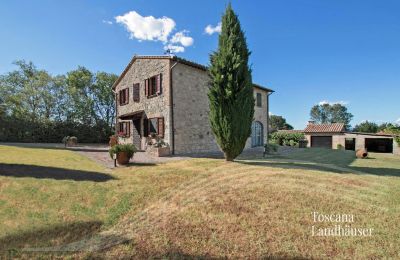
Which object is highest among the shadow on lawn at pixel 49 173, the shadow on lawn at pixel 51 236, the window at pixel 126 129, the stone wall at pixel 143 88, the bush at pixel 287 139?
the stone wall at pixel 143 88

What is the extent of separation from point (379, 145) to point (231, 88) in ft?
83.3

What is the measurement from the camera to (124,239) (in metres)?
4.55

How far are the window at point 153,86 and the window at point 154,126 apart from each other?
1.71 m

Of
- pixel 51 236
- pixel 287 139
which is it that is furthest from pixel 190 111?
pixel 287 139

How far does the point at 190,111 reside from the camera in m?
14.4

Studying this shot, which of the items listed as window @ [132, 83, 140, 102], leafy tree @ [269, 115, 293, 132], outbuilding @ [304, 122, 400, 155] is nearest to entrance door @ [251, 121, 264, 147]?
window @ [132, 83, 140, 102]

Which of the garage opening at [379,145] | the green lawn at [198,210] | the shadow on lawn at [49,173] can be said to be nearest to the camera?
the green lawn at [198,210]

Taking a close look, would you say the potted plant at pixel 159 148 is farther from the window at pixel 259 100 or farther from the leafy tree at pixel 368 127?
the leafy tree at pixel 368 127

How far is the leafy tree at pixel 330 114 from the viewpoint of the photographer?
83.9 meters

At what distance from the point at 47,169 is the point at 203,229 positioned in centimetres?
707

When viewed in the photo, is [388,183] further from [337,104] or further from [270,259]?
[337,104]

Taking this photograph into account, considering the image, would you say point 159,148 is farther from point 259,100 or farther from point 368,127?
point 368,127

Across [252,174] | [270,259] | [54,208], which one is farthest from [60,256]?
[252,174]

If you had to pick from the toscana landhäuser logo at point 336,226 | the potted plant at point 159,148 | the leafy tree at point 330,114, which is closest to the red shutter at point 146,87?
the potted plant at point 159,148
